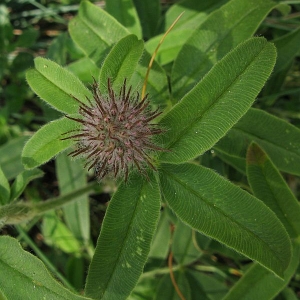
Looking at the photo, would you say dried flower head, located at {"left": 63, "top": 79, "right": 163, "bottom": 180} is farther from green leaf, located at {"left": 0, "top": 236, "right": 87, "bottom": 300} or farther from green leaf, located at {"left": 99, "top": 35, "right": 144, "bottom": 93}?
green leaf, located at {"left": 0, "top": 236, "right": 87, "bottom": 300}

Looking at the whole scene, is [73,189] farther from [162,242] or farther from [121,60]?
[121,60]

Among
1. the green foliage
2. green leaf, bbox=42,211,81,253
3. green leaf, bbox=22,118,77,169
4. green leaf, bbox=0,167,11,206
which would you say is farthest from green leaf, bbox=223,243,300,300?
green leaf, bbox=42,211,81,253

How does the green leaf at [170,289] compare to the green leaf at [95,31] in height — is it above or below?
below

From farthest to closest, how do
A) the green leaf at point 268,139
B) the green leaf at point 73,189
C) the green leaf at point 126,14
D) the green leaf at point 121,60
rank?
1. the green leaf at point 73,189
2. the green leaf at point 126,14
3. the green leaf at point 268,139
4. the green leaf at point 121,60

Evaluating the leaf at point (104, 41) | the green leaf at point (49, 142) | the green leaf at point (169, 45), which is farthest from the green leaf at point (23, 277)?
the green leaf at point (169, 45)

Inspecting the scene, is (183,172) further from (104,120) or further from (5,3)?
(5,3)

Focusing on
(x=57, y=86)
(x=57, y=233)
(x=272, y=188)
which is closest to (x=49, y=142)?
(x=57, y=86)

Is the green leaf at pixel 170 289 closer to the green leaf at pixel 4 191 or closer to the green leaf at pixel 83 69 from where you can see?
the green leaf at pixel 4 191

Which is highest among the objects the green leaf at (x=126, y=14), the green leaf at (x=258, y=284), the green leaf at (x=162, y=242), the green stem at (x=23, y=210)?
the green leaf at (x=126, y=14)
